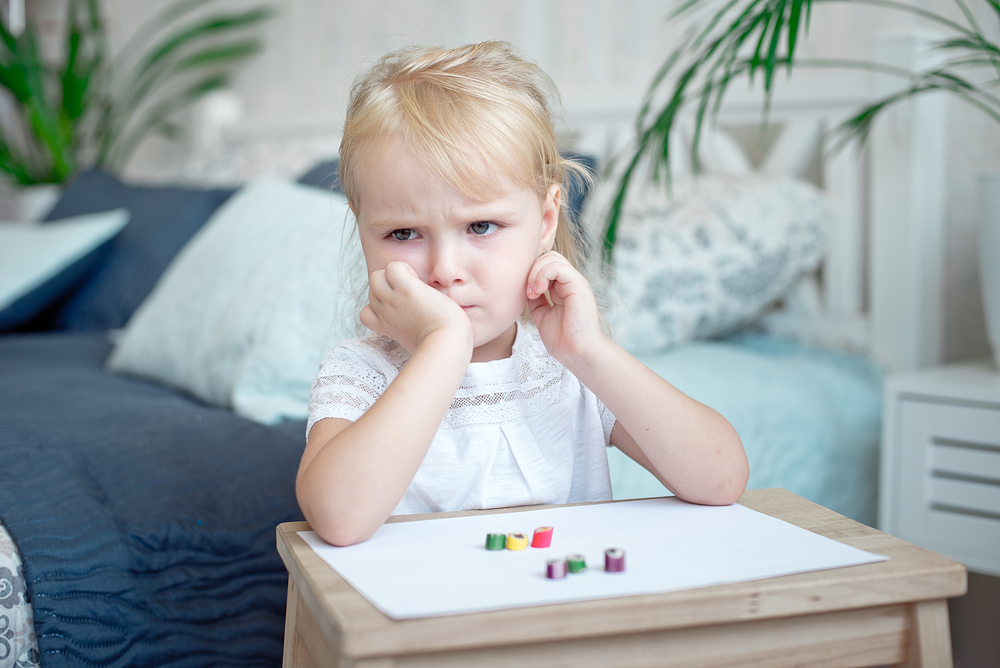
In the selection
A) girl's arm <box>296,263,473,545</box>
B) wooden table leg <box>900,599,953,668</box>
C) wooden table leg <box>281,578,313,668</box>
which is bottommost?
wooden table leg <box>281,578,313,668</box>

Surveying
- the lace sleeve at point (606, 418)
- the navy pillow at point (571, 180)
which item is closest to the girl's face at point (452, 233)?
the lace sleeve at point (606, 418)

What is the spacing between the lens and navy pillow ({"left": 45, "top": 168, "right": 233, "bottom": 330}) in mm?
1719

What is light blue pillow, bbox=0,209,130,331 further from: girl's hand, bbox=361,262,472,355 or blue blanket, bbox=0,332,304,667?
girl's hand, bbox=361,262,472,355

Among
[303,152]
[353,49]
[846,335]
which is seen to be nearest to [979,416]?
[846,335]

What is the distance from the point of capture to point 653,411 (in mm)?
644

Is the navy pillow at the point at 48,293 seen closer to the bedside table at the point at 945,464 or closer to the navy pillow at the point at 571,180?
the navy pillow at the point at 571,180

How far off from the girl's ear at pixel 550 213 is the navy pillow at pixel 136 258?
1196 millimetres

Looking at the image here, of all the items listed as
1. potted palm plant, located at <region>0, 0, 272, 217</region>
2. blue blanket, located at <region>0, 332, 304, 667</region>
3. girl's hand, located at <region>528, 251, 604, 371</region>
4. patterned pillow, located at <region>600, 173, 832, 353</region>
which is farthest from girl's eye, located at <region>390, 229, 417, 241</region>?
potted palm plant, located at <region>0, 0, 272, 217</region>

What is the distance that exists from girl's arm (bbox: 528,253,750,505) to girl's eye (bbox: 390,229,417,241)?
0.36ft

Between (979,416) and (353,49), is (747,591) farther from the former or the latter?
(353,49)

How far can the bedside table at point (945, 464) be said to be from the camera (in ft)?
3.50

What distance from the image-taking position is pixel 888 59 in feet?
4.36

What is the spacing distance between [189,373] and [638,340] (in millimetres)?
690

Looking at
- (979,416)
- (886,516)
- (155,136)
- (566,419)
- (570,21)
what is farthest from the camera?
(155,136)
